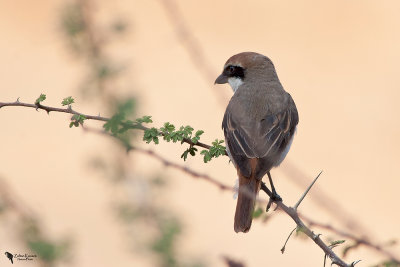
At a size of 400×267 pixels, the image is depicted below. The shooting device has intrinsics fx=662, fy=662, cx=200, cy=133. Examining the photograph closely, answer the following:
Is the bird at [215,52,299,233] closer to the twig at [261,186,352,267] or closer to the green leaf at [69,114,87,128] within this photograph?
the twig at [261,186,352,267]

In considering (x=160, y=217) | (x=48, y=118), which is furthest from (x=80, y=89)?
(x=48, y=118)

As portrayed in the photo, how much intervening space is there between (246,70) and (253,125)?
41.9 inches

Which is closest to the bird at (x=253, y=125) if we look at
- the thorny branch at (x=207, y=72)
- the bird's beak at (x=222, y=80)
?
the bird's beak at (x=222, y=80)

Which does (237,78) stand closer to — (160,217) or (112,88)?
(112,88)

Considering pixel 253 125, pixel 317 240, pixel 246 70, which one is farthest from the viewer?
pixel 246 70

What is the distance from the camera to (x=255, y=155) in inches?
149

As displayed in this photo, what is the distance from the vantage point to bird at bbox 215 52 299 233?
362cm

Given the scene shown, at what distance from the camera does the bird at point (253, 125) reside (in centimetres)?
362

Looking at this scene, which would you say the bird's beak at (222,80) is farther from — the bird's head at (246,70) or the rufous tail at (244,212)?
the rufous tail at (244,212)

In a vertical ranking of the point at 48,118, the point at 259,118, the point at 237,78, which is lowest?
the point at 259,118

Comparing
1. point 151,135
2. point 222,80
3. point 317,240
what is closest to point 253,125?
point 222,80

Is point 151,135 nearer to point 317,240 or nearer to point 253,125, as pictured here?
point 317,240

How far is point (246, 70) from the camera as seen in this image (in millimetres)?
5188

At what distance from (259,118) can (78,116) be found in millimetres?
1898
